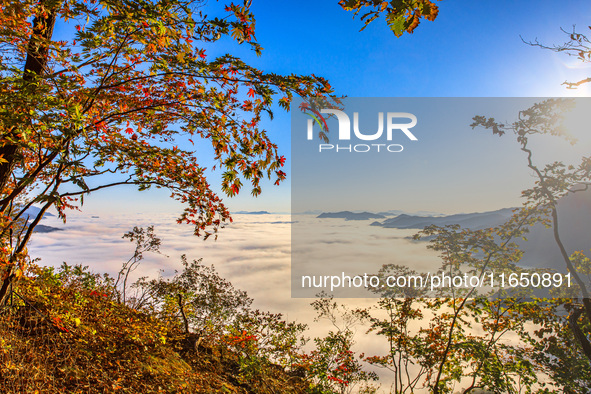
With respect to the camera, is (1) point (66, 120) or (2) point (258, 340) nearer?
(1) point (66, 120)

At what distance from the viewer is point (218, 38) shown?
3.51 metres

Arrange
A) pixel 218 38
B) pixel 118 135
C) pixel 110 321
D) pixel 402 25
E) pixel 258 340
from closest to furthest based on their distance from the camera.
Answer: pixel 402 25, pixel 218 38, pixel 118 135, pixel 110 321, pixel 258 340

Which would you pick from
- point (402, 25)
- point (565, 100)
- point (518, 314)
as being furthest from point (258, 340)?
point (565, 100)

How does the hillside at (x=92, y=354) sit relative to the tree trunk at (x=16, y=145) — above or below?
below

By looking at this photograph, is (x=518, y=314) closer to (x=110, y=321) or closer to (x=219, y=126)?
(x=219, y=126)

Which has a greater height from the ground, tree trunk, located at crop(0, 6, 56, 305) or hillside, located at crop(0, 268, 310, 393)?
tree trunk, located at crop(0, 6, 56, 305)

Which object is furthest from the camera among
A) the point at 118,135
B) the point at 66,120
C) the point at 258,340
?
the point at 258,340

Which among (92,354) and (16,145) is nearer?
(16,145)

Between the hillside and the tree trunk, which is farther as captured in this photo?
the hillside

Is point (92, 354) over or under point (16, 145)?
under

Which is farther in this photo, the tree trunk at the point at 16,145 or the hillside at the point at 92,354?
the hillside at the point at 92,354

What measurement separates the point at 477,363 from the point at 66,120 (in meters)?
10.9

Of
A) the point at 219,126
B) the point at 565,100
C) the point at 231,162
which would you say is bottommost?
the point at 231,162

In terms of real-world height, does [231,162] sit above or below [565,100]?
below
